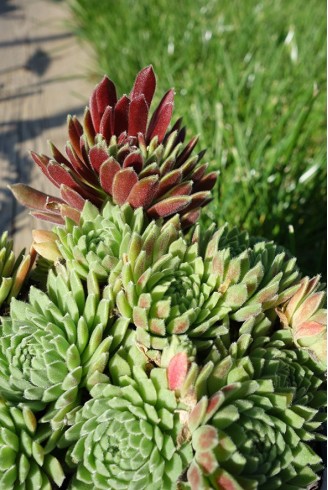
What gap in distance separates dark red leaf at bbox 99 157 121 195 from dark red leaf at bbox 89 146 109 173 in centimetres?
2

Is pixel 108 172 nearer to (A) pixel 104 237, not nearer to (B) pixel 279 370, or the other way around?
(A) pixel 104 237

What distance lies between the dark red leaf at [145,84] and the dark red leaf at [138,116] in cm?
2

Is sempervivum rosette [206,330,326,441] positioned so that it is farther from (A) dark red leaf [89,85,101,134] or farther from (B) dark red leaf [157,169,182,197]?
(A) dark red leaf [89,85,101,134]

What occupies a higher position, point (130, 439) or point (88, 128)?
point (88, 128)

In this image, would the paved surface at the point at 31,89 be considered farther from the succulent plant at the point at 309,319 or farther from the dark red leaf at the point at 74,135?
the succulent plant at the point at 309,319

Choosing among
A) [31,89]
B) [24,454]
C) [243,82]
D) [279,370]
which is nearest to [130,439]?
Answer: [24,454]

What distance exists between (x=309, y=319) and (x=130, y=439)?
0.30 meters

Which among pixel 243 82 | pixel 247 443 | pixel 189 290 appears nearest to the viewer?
pixel 247 443

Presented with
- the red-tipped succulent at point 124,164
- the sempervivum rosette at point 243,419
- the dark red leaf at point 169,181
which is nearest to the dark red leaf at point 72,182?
the red-tipped succulent at point 124,164

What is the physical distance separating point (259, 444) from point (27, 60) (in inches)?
76.1

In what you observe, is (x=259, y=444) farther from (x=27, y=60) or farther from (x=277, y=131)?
(x=27, y=60)

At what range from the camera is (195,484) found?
57cm

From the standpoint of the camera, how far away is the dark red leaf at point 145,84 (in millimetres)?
822

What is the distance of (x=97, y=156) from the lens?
Answer: 0.78 m
